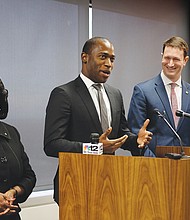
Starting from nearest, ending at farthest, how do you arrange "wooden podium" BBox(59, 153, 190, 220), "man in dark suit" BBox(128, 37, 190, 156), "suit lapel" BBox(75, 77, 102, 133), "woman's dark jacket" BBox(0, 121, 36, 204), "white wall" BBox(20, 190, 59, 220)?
"wooden podium" BBox(59, 153, 190, 220) → "woman's dark jacket" BBox(0, 121, 36, 204) → "suit lapel" BBox(75, 77, 102, 133) → "man in dark suit" BBox(128, 37, 190, 156) → "white wall" BBox(20, 190, 59, 220)

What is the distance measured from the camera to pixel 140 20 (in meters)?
4.53

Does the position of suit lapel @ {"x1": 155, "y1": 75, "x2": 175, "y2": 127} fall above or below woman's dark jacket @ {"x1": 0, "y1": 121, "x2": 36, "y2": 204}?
above

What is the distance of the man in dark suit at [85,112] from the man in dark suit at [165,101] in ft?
0.76

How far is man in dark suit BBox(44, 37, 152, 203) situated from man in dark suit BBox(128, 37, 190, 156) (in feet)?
0.76

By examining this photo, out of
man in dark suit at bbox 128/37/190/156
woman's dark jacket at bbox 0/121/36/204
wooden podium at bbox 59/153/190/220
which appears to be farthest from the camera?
man in dark suit at bbox 128/37/190/156

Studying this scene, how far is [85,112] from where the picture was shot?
8.14 ft

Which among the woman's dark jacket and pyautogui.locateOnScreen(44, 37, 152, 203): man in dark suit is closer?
the woman's dark jacket

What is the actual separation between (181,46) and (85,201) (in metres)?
1.56

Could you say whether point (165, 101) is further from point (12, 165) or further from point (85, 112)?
point (12, 165)

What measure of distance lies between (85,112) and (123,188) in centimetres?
79

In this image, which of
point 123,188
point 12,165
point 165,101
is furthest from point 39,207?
point 123,188

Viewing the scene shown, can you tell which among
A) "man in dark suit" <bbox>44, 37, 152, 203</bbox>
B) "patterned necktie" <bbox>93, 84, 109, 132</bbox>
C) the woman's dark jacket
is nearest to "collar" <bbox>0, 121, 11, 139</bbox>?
the woman's dark jacket

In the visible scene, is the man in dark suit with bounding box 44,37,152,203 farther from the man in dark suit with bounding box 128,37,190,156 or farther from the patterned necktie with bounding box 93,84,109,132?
the man in dark suit with bounding box 128,37,190,156

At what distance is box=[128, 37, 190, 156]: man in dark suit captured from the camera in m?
2.89
